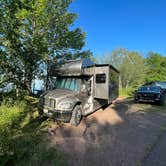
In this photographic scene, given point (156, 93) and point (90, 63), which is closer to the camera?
point (90, 63)

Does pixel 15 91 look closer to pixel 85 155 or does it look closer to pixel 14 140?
pixel 14 140

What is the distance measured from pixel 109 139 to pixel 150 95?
270 inches

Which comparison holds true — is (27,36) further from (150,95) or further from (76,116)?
(150,95)

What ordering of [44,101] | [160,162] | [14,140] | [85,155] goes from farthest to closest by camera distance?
[44,101] → [14,140] → [85,155] → [160,162]

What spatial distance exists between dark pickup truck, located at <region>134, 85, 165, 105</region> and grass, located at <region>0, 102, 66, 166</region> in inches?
281

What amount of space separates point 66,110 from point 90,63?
2972 millimetres

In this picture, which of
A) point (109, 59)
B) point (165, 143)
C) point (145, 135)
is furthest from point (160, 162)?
point (109, 59)

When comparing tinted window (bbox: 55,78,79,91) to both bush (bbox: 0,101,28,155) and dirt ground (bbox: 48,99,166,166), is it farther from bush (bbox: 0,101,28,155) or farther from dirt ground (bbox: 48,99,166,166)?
bush (bbox: 0,101,28,155)

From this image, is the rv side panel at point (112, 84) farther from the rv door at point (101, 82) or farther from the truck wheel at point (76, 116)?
the truck wheel at point (76, 116)

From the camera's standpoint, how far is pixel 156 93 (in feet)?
35.0

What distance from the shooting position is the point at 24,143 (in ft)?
14.8

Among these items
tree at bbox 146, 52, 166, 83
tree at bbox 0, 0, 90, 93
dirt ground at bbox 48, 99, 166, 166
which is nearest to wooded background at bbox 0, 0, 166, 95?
tree at bbox 0, 0, 90, 93

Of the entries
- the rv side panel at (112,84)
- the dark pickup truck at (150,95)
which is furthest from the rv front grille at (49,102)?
the dark pickup truck at (150,95)

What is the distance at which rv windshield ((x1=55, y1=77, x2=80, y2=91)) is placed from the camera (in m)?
7.15
